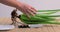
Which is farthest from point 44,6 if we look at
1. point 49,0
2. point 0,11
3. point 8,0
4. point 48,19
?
point 8,0

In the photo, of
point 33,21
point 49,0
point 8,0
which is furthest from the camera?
point 49,0

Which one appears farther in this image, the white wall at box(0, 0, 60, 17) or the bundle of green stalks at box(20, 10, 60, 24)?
the white wall at box(0, 0, 60, 17)

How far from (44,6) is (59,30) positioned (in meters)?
1.23

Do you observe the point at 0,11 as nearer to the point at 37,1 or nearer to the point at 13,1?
the point at 37,1

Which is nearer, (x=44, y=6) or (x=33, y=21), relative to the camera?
(x=33, y=21)

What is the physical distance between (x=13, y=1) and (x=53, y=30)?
320mm

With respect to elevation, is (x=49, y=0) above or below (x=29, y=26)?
above

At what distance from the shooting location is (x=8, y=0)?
83cm

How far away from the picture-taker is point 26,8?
85cm

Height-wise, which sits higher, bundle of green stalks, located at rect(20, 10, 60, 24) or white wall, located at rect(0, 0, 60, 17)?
white wall, located at rect(0, 0, 60, 17)

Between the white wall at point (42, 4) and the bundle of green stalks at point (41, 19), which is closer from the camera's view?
the bundle of green stalks at point (41, 19)

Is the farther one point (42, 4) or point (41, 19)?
point (42, 4)

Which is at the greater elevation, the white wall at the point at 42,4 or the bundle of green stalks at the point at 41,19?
the white wall at the point at 42,4

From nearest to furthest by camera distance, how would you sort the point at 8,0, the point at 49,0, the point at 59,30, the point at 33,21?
the point at 8,0 < the point at 59,30 < the point at 33,21 < the point at 49,0
